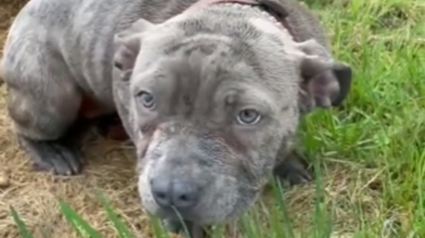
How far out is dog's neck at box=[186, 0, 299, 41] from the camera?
11.5 ft

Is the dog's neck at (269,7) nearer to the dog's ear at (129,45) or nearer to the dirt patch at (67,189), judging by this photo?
the dog's ear at (129,45)

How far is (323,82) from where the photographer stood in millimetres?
3525

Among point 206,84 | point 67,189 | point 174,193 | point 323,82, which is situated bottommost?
point 67,189

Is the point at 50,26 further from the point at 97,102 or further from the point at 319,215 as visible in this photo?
the point at 319,215

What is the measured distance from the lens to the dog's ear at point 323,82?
3.45 metres

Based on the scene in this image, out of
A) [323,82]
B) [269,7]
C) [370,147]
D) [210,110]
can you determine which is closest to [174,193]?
[210,110]

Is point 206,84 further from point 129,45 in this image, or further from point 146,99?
point 129,45

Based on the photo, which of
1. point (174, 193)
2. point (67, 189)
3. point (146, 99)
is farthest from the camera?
point (67, 189)

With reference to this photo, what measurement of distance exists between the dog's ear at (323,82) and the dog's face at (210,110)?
0.02m

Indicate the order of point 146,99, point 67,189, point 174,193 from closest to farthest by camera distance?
point 174,193 → point 146,99 → point 67,189

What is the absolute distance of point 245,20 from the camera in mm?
3367

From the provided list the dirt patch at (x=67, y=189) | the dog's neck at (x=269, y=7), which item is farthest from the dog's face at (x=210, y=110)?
the dirt patch at (x=67, y=189)

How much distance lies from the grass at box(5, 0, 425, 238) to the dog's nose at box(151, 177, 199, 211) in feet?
0.93

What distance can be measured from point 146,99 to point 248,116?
1.00ft
